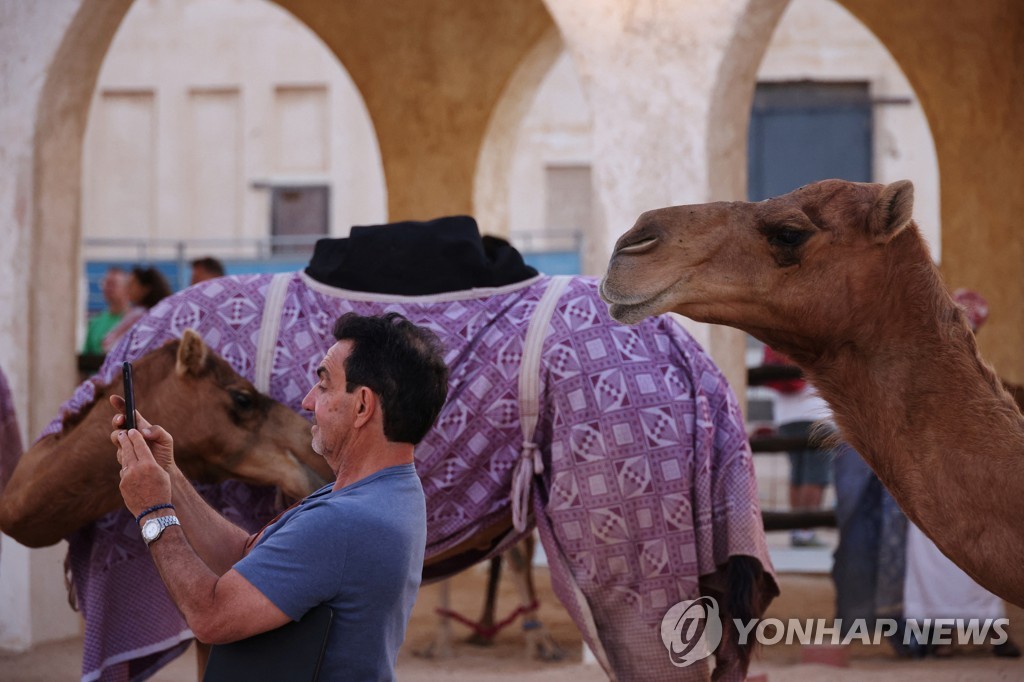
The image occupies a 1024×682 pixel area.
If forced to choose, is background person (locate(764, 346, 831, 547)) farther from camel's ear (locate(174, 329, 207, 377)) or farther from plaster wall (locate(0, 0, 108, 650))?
camel's ear (locate(174, 329, 207, 377))

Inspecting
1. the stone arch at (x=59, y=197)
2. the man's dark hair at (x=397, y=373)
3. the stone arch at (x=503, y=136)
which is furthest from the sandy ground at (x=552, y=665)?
the man's dark hair at (x=397, y=373)

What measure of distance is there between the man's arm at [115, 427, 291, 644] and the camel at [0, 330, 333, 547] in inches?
63.5

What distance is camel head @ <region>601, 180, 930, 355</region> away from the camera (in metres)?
2.87

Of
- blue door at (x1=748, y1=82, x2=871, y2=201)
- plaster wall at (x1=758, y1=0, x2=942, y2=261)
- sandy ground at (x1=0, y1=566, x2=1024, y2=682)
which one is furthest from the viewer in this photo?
plaster wall at (x1=758, y1=0, x2=942, y2=261)

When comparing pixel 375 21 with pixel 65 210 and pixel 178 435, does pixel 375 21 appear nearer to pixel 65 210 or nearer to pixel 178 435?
pixel 65 210

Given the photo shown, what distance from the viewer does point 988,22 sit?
8.98 meters

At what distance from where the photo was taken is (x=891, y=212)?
282 cm

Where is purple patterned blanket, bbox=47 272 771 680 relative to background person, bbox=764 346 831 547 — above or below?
above

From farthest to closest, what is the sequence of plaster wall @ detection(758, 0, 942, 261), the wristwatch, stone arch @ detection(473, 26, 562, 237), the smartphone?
plaster wall @ detection(758, 0, 942, 261)
stone arch @ detection(473, 26, 562, 237)
the smartphone
the wristwatch

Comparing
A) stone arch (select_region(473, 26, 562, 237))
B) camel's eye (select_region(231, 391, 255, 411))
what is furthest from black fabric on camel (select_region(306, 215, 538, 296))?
stone arch (select_region(473, 26, 562, 237))

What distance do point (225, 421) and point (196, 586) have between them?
184cm

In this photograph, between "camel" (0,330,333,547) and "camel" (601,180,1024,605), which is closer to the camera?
"camel" (601,180,1024,605)

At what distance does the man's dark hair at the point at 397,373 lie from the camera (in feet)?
8.36

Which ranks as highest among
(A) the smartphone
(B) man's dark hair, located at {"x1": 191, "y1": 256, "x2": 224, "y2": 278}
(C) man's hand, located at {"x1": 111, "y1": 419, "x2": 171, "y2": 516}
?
(A) the smartphone
